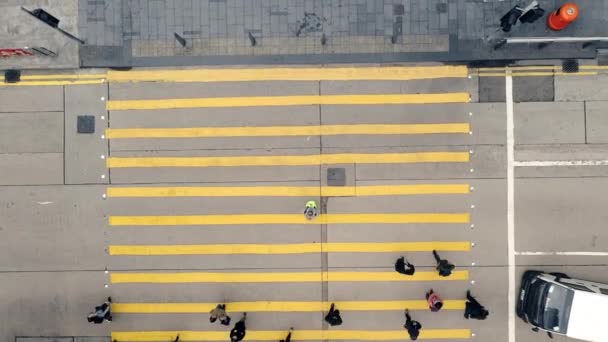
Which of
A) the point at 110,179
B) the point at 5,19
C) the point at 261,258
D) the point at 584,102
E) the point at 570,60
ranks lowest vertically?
the point at 261,258

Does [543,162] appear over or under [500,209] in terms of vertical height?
over

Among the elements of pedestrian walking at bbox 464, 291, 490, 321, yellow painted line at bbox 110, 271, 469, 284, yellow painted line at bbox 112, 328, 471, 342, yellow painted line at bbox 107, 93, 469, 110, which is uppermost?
yellow painted line at bbox 107, 93, 469, 110

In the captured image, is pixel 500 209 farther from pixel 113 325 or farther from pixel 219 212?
pixel 113 325

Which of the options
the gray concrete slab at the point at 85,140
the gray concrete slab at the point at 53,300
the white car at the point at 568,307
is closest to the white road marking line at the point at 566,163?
the white car at the point at 568,307

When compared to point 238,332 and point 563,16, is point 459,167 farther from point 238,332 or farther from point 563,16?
point 238,332

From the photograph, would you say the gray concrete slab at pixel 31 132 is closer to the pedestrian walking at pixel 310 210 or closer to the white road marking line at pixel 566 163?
the pedestrian walking at pixel 310 210

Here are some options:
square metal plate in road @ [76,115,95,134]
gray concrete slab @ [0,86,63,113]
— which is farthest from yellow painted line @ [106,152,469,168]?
gray concrete slab @ [0,86,63,113]

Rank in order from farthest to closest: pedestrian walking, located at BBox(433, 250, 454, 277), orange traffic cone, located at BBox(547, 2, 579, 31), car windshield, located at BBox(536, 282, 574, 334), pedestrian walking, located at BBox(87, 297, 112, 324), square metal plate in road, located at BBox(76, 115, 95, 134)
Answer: square metal plate in road, located at BBox(76, 115, 95, 134) < pedestrian walking, located at BBox(87, 297, 112, 324) < pedestrian walking, located at BBox(433, 250, 454, 277) < orange traffic cone, located at BBox(547, 2, 579, 31) < car windshield, located at BBox(536, 282, 574, 334)

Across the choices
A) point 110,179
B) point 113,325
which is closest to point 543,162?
point 110,179

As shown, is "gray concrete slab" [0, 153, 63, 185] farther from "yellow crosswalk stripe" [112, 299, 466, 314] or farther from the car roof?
the car roof
